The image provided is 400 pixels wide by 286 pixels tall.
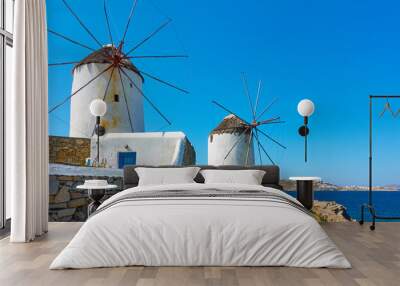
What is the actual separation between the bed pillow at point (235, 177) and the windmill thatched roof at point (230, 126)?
1719 millimetres

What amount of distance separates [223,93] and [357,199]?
269cm

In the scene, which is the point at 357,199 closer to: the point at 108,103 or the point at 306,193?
the point at 306,193

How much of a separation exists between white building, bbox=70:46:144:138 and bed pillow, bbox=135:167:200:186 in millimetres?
2039

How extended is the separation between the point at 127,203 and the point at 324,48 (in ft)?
15.2

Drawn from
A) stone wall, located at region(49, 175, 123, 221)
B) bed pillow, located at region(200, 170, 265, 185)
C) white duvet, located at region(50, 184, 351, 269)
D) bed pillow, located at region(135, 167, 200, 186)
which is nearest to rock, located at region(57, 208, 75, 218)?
stone wall, located at region(49, 175, 123, 221)

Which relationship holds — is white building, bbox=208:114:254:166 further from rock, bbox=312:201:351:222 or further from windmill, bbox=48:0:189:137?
rock, bbox=312:201:351:222

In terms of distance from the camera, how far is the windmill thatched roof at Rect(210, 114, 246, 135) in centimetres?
643

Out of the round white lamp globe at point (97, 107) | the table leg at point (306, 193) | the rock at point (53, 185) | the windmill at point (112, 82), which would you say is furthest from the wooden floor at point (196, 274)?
the windmill at point (112, 82)

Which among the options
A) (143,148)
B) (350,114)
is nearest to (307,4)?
(350,114)

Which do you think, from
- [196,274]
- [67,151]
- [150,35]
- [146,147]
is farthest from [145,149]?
[196,274]

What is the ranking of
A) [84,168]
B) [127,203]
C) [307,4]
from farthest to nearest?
[307,4] < [84,168] < [127,203]

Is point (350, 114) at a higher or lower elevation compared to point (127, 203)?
higher

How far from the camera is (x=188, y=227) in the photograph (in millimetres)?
2898

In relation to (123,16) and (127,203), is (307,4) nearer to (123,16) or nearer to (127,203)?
(123,16)
